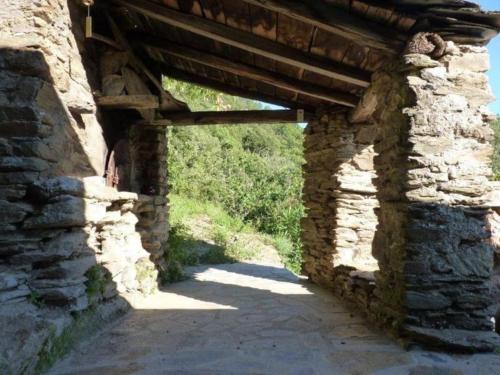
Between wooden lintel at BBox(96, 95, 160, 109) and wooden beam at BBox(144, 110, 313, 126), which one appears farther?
wooden beam at BBox(144, 110, 313, 126)

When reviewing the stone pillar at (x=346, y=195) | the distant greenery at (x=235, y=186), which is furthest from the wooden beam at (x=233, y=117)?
the distant greenery at (x=235, y=186)

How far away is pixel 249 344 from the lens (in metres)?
3.07

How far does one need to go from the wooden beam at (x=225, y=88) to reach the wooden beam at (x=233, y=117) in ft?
0.39

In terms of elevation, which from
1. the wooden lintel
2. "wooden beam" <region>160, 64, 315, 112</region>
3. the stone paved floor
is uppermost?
"wooden beam" <region>160, 64, 315, 112</region>

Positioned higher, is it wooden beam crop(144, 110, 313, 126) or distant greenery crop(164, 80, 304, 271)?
wooden beam crop(144, 110, 313, 126)

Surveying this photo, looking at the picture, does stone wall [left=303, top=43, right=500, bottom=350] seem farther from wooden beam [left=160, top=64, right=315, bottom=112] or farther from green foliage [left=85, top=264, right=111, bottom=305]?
green foliage [left=85, top=264, right=111, bottom=305]

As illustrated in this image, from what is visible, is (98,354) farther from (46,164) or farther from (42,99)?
(42,99)

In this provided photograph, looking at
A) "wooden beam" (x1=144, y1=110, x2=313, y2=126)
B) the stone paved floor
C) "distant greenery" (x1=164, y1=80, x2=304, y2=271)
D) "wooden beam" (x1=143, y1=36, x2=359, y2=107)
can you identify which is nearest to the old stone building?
the stone paved floor

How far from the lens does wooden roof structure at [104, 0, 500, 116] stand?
2.98 metres

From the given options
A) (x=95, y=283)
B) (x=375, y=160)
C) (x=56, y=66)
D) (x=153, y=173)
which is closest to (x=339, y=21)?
(x=375, y=160)

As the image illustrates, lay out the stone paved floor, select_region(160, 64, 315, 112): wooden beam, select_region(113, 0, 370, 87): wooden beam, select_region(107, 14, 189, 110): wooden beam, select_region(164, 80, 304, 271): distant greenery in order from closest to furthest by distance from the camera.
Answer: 1. the stone paved floor
2. select_region(113, 0, 370, 87): wooden beam
3. select_region(107, 14, 189, 110): wooden beam
4. select_region(160, 64, 315, 112): wooden beam
5. select_region(164, 80, 304, 271): distant greenery

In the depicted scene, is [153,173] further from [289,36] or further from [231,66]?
[289,36]

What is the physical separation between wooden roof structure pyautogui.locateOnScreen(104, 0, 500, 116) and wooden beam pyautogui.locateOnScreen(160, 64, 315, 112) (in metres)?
0.01

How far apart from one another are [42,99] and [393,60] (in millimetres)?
2839
